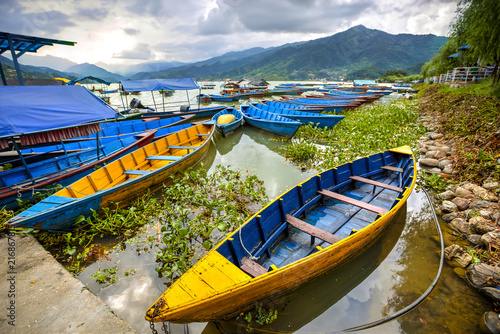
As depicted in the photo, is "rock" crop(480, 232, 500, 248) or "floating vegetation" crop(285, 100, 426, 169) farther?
"floating vegetation" crop(285, 100, 426, 169)

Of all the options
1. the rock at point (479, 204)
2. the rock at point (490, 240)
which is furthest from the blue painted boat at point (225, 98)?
the rock at point (490, 240)

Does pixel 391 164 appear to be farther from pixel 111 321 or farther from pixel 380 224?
pixel 111 321

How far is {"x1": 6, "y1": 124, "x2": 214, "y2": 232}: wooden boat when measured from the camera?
15.0 ft

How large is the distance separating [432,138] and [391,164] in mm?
5482

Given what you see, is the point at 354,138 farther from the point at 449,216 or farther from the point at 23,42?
the point at 23,42

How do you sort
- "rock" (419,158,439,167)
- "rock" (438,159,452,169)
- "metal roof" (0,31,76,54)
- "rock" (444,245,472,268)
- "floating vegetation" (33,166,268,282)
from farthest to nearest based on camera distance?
"rock" (419,158,439,167), "metal roof" (0,31,76,54), "rock" (438,159,452,169), "floating vegetation" (33,166,268,282), "rock" (444,245,472,268)

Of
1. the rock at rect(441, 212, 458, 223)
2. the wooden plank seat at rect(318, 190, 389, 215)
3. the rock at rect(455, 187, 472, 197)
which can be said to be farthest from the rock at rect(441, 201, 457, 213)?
the wooden plank seat at rect(318, 190, 389, 215)

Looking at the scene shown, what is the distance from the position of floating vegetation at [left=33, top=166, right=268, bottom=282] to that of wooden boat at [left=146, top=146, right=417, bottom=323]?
102 cm

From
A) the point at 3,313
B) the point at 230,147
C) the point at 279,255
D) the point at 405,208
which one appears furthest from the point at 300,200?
the point at 230,147

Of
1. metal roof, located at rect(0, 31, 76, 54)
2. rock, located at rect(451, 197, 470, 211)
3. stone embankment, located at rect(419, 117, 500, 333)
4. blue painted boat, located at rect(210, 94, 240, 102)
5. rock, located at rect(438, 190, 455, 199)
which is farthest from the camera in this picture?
blue painted boat, located at rect(210, 94, 240, 102)

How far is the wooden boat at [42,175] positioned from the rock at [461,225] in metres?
10.7

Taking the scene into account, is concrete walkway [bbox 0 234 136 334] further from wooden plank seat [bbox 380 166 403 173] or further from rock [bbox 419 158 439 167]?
rock [bbox 419 158 439 167]

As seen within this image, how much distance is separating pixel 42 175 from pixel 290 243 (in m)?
7.64

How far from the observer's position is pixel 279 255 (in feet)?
14.8
